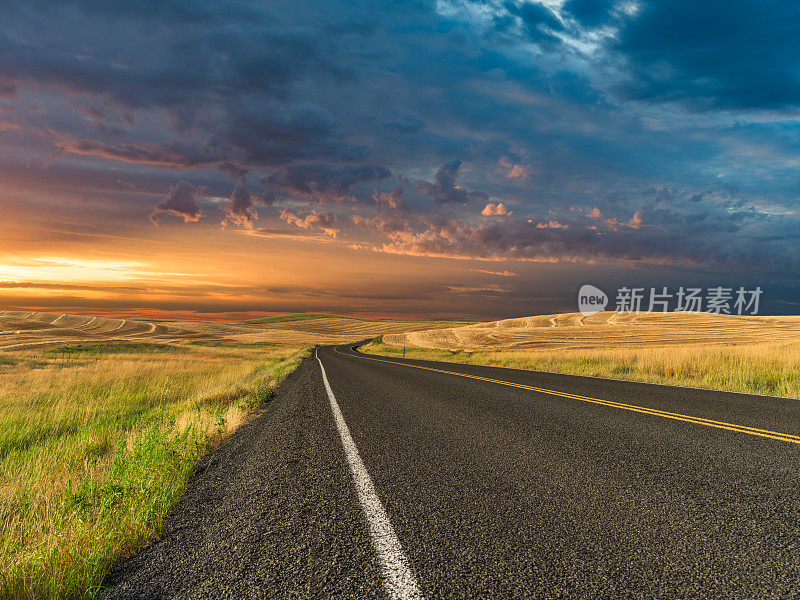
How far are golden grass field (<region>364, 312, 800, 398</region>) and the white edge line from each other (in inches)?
466

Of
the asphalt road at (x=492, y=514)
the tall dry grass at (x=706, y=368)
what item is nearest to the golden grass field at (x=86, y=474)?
the asphalt road at (x=492, y=514)

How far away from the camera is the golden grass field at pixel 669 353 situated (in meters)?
13.8

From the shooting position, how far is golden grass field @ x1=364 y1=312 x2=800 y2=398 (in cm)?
1381

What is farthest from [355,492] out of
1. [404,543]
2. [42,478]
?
[42,478]

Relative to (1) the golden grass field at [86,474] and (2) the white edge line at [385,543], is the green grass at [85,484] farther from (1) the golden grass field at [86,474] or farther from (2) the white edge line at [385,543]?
(2) the white edge line at [385,543]

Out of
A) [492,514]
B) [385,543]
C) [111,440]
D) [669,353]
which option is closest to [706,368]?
[669,353]

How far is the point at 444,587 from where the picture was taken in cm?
266

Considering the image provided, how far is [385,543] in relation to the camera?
3.23 metres

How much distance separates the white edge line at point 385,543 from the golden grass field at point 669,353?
11.8 metres

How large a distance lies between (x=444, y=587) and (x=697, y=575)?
1598 millimetres

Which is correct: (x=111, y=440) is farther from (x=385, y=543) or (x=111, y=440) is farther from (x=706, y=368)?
(x=706, y=368)

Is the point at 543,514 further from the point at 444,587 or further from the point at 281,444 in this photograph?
the point at 281,444

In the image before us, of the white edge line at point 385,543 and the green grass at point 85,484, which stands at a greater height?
the white edge line at point 385,543

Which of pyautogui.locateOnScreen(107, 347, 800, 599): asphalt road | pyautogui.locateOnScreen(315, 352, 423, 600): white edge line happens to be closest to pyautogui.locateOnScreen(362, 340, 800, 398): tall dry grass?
pyautogui.locateOnScreen(107, 347, 800, 599): asphalt road
